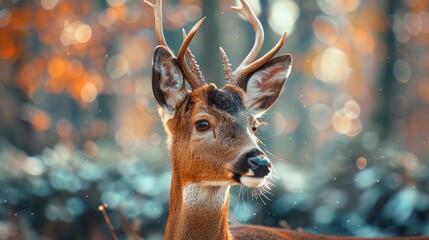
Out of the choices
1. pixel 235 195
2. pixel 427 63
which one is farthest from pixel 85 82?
pixel 427 63

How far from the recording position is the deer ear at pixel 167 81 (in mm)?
3639

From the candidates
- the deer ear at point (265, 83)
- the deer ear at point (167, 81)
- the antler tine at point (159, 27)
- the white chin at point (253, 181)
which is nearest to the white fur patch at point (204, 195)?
the white chin at point (253, 181)

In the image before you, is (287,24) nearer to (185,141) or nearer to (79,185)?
(79,185)

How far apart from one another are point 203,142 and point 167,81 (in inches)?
14.7

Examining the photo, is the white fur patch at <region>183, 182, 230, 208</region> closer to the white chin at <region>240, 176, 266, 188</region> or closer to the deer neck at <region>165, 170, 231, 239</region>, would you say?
the deer neck at <region>165, 170, 231, 239</region>

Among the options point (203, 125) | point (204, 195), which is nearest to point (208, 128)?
point (203, 125)

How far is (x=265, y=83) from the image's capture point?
13.2 ft

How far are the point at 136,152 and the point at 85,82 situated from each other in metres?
1.42

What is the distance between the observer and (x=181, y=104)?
3779mm

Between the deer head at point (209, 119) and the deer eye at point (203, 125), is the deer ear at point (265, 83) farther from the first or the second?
the deer eye at point (203, 125)

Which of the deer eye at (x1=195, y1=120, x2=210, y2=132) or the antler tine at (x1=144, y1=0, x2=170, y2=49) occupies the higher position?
the antler tine at (x1=144, y1=0, x2=170, y2=49)

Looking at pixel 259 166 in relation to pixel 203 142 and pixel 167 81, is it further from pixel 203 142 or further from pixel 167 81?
pixel 167 81

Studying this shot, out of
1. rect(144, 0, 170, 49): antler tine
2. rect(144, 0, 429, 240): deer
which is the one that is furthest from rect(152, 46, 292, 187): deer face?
rect(144, 0, 170, 49): antler tine

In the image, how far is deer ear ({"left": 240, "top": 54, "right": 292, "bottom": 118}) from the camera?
13.0 ft
